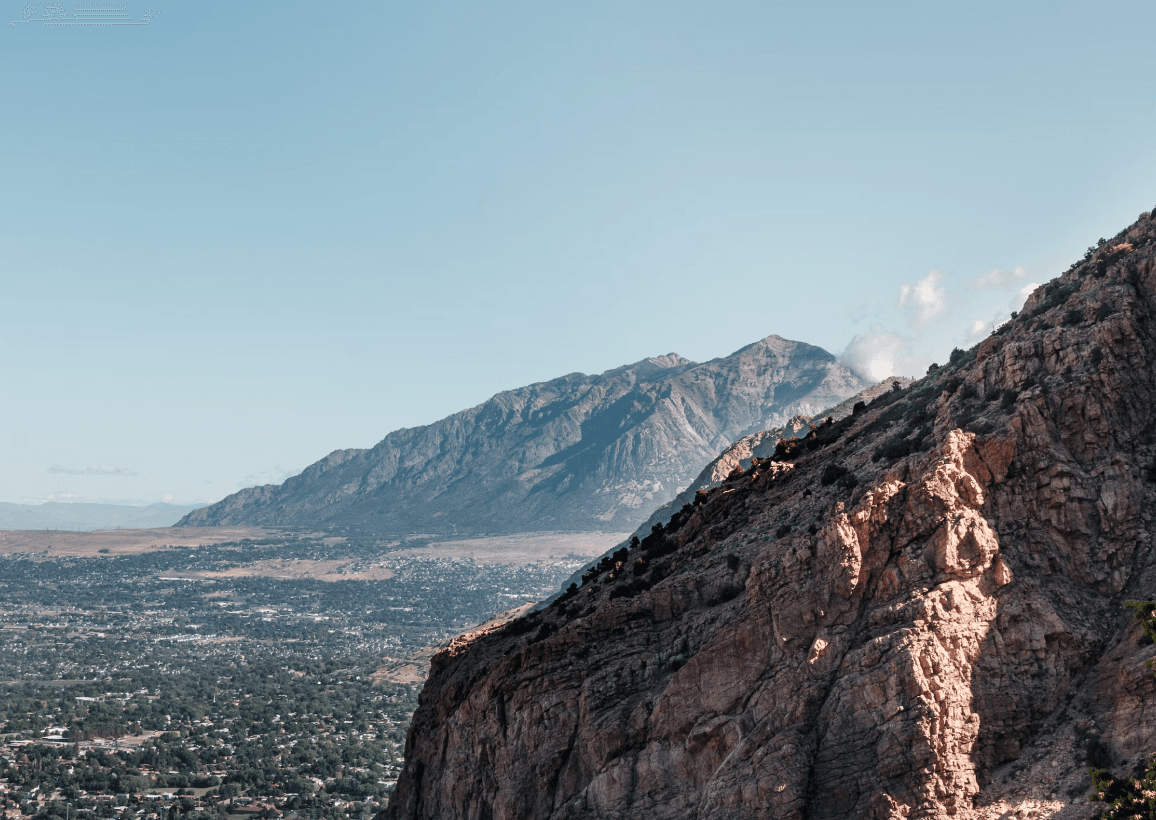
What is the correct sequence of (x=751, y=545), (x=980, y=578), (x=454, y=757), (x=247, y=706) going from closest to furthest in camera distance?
1. (x=980, y=578)
2. (x=751, y=545)
3. (x=454, y=757)
4. (x=247, y=706)

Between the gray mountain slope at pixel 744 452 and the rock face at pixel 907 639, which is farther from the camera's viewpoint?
the gray mountain slope at pixel 744 452

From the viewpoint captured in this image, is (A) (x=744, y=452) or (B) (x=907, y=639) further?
(A) (x=744, y=452)

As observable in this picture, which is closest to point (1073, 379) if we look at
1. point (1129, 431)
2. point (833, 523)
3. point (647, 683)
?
point (1129, 431)

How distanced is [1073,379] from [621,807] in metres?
17.5

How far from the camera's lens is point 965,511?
987 inches

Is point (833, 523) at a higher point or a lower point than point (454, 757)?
higher

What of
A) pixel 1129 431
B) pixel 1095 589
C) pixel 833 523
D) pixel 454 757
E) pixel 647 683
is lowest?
pixel 454 757

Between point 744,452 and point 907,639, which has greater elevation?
point 744,452

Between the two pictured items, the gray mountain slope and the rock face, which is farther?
the gray mountain slope

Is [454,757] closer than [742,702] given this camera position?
No

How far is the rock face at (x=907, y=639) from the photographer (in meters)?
22.1

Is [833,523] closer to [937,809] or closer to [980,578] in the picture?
[980,578]

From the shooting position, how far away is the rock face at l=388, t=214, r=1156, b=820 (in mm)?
22078

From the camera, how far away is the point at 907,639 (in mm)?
22891
